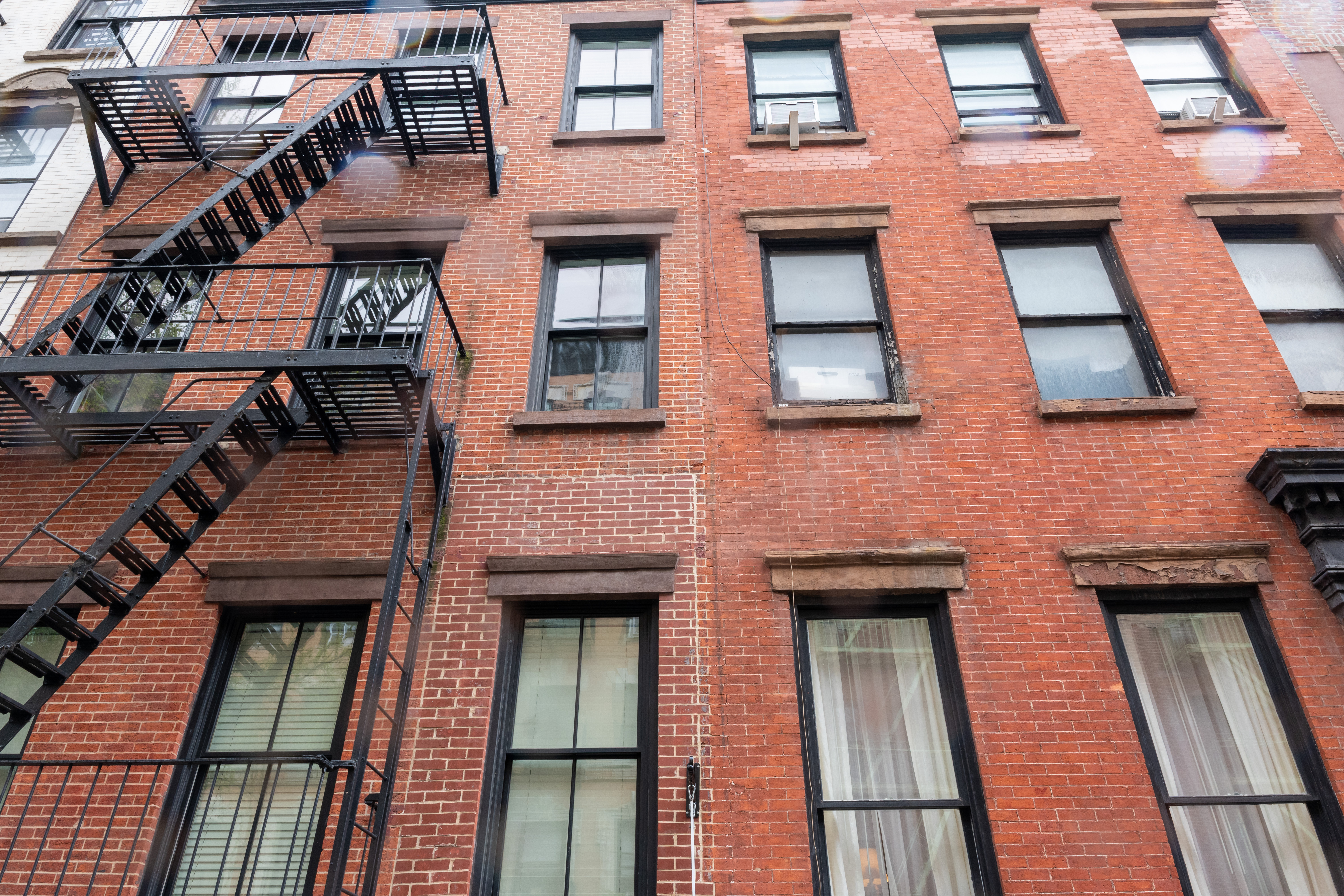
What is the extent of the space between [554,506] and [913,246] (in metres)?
4.22

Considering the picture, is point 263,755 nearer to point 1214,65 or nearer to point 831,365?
point 831,365

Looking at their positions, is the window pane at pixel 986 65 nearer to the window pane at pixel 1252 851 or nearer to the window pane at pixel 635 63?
the window pane at pixel 635 63

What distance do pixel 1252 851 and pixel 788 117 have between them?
24.9ft

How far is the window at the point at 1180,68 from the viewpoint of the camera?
9.20m

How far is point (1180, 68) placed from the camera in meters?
9.52

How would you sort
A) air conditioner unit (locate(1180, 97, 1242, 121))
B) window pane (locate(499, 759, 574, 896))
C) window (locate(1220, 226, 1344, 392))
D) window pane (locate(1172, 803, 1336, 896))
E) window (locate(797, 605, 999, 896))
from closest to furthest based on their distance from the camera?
window pane (locate(1172, 803, 1336, 896)) → window (locate(797, 605, 999, 896)) → window pane (locate(499, 759, 574, 896)) → window (locate(1220, 226, 1344, 392)) → air conditioner unit (locate(1180, 97, 1242, 121))

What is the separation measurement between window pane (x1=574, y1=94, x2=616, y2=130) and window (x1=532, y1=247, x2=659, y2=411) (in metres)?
2.13

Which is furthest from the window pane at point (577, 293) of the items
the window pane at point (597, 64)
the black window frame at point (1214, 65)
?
the black window frame at point (1214, 65)

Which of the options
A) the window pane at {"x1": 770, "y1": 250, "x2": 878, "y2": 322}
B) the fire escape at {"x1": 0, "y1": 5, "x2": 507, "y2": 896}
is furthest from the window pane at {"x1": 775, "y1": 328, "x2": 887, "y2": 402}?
the fire escape at {"x1": 0, "y1": 5, "x2": 507, "y2": 896}

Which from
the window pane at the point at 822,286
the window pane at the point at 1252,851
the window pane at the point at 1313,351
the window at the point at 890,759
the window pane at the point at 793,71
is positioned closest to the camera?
the window pane at the point at 1252,851

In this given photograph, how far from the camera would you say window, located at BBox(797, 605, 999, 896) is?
16.8 ft

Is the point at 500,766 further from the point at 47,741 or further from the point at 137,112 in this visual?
the point at 137,112

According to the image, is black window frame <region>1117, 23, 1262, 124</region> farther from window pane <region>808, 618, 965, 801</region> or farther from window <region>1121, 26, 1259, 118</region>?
window pane <region>808, 618, 965, 801</region>

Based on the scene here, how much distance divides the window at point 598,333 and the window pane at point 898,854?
369 centimetres
